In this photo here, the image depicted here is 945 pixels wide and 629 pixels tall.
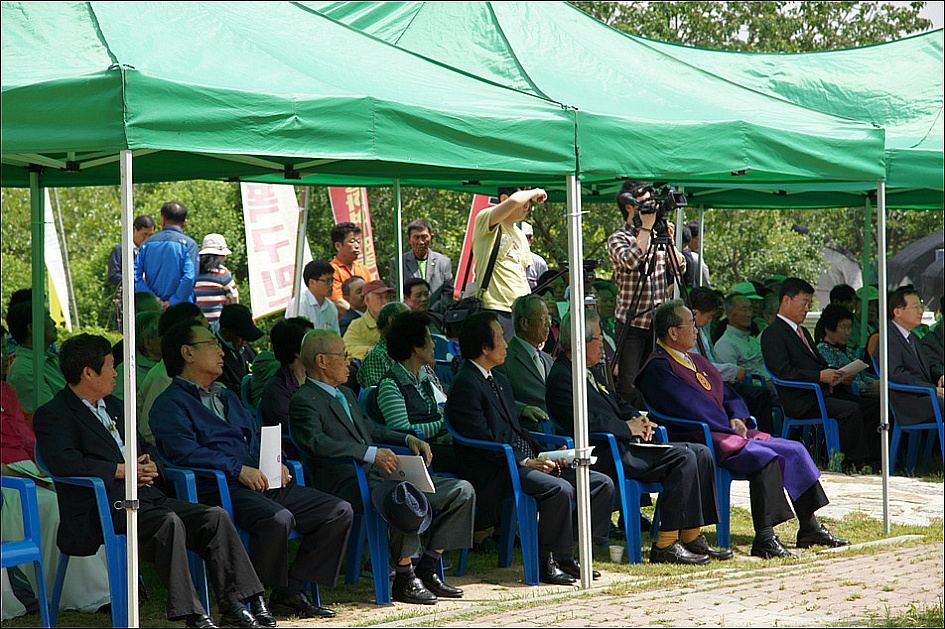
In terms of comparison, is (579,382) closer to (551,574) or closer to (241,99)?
(551,574)

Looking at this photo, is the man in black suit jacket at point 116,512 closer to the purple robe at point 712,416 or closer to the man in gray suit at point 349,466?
the man in gray suit at point 349,466

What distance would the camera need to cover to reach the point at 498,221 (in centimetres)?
827

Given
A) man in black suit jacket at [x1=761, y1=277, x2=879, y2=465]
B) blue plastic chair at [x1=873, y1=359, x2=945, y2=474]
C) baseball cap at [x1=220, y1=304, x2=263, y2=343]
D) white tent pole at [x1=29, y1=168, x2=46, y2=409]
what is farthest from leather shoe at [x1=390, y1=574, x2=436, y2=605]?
blue plastic chair at [x1=873, y1=359, x2=945, y2=474]

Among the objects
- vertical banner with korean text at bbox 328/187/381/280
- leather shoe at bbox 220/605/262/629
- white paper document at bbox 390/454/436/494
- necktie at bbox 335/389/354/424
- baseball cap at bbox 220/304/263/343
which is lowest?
leather shoe at bbox 220/605/262/629

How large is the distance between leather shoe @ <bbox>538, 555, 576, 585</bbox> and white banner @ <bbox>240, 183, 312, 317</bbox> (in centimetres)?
920

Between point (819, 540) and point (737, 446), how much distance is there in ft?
2.48

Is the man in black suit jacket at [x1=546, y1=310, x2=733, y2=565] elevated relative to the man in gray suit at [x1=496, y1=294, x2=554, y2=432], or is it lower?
lower

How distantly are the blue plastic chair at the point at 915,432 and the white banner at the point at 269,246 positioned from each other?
7522 millimetres

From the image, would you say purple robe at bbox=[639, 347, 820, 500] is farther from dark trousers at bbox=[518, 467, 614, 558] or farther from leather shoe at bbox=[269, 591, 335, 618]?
leather shoe at bbox=[269, 591, 335, 618]

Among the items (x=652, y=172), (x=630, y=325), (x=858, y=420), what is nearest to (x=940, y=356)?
(x=858, y=420)

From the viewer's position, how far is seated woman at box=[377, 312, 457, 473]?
6.46 metres

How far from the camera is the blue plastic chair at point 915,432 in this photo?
9.67 m

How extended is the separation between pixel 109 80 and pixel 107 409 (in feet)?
5.65

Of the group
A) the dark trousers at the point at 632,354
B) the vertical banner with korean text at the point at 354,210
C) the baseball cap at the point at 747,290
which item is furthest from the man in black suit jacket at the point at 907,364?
the vertical banner with korean text at the point at 354,210
